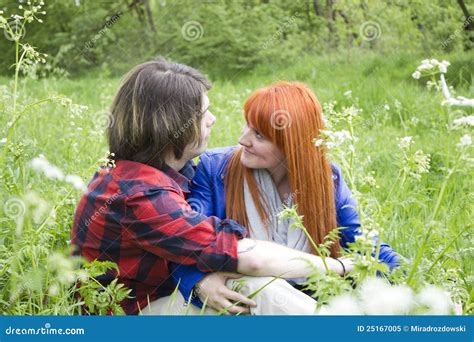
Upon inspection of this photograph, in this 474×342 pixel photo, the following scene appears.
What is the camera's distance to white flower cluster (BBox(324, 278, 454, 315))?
156 centimetres

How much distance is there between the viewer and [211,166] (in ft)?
9.11

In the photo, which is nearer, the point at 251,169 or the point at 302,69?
the point at 251,169

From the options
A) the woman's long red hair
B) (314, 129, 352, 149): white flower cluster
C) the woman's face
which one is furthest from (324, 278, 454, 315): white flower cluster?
the woman's face

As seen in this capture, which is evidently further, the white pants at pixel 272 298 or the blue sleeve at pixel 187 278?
the blue sleeve at pixel 187 278

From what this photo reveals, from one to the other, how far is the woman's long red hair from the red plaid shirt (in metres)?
0.37

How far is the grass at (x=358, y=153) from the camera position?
1.96 metres

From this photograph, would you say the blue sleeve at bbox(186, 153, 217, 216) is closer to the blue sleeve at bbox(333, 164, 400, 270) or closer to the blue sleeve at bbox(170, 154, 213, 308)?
the blue sleeve at bbox(170, 154, 213, 308)

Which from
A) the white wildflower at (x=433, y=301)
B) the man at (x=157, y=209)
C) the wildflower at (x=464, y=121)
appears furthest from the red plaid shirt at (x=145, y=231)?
the wildflower at (x=464, y=121)

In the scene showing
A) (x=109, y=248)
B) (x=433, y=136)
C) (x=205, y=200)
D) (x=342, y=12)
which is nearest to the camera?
(x=109, y=248)

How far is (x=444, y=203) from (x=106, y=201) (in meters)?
1.92

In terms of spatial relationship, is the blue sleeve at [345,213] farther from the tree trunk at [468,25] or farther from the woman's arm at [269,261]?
the tree trunk at [468,25]

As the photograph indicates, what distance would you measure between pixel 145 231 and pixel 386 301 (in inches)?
38.0

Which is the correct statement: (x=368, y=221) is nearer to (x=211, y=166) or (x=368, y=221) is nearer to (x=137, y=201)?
(x=137, y=201)

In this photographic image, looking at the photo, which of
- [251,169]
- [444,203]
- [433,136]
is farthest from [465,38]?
[251,169]
